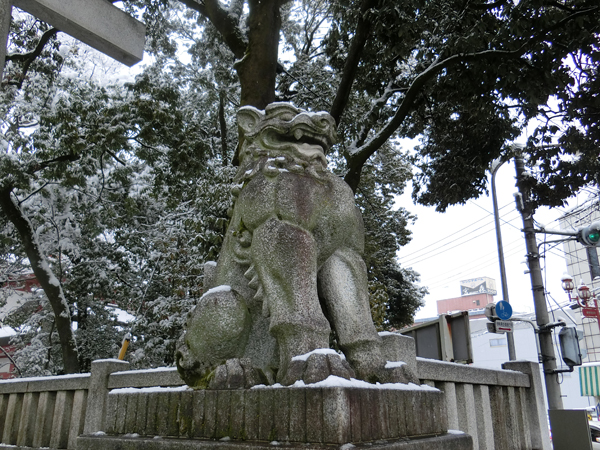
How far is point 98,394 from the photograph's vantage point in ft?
16.0

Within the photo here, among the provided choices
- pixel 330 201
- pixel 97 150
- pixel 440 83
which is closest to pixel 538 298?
pixel 440 83

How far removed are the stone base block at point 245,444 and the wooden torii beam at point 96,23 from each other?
2.72m

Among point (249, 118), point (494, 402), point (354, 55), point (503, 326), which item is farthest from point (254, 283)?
point (503, 326)

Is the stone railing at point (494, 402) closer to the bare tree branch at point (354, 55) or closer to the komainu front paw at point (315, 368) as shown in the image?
the komainu front paw at point (315, 368)

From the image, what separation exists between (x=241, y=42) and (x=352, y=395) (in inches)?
263

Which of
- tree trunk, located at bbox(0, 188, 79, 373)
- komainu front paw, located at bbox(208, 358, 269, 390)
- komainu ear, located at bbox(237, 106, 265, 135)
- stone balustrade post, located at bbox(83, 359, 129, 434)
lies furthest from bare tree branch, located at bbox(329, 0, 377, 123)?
tree trunk, located at bbox(0, 188, 79, 373)

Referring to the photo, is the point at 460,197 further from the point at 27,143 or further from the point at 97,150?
the point at 27,143

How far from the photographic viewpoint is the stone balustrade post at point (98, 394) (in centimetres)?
476

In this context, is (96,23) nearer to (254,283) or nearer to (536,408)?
(254,283)

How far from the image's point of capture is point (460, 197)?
9.28 meters

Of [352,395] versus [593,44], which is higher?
[593,44]

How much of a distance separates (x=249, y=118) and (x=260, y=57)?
4264 millimetres

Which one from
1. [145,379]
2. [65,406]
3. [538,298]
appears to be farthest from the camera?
[538,298]

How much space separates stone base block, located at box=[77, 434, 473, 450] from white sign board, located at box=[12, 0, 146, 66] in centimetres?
272
